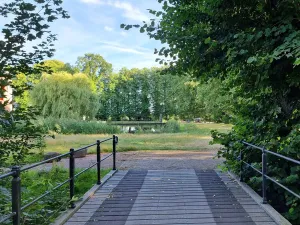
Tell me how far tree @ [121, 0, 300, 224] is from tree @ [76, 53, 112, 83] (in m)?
54.3

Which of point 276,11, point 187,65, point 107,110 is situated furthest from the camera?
point 107,110

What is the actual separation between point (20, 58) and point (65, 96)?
28.8 m

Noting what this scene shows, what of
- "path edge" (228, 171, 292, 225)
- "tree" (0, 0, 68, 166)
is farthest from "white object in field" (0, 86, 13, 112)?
"path edge" (228, 171, 292, 225)

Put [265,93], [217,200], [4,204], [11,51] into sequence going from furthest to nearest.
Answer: [265,93] → [217,200] → [11,51] → [4,204]

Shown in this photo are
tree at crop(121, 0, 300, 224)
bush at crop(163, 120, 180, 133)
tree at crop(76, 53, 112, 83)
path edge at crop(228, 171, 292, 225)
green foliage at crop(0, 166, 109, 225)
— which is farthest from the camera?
tree at crop(76, 53, 112, 83)

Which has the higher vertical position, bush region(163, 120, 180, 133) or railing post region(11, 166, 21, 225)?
railing post region(11, 166, 21, 225)

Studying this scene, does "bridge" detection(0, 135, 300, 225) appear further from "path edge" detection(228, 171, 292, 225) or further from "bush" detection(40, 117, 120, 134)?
"bush" detection(40, 117, 120, 134)

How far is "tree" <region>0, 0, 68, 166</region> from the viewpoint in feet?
13.4

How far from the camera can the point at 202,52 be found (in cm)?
559

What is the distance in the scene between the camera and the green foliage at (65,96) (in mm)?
31719

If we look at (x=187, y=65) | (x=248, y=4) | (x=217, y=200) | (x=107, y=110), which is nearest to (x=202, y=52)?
(x=187, y=65)

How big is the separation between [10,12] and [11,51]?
0.50 metres

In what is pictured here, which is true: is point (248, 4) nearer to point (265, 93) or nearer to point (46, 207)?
point (265, 93)

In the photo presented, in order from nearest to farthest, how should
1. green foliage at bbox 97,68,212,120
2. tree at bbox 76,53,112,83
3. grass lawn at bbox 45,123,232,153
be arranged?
grass lawn at bbox 45,123,232,153 < green foliage at bbox 97,68,212,120 < tree at bbox 76,53,112,83
